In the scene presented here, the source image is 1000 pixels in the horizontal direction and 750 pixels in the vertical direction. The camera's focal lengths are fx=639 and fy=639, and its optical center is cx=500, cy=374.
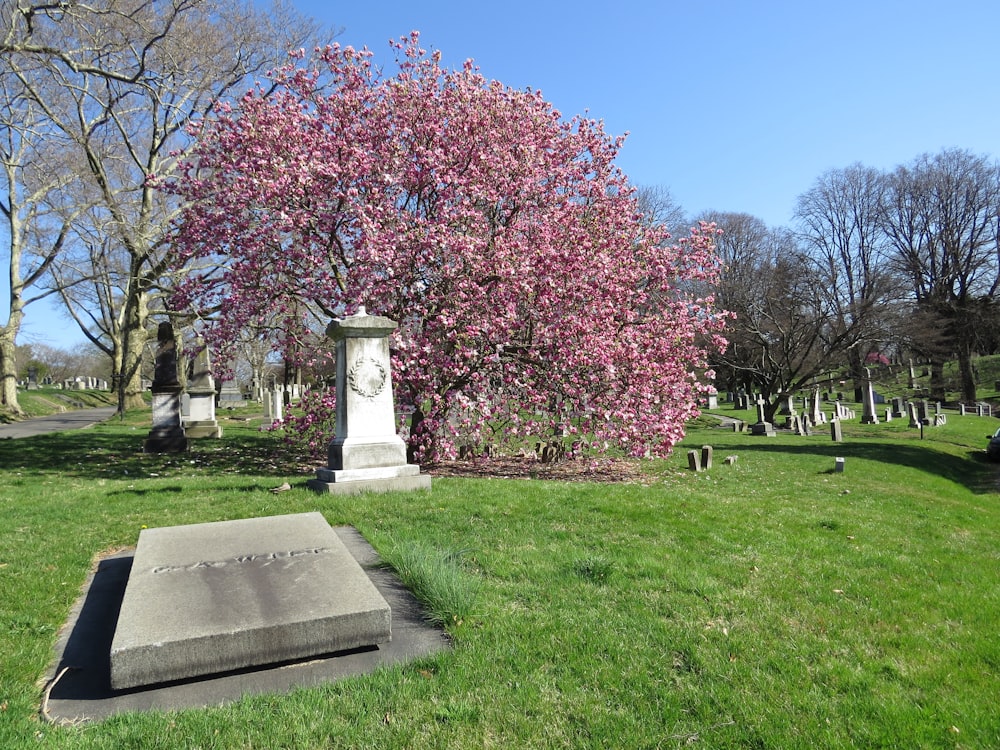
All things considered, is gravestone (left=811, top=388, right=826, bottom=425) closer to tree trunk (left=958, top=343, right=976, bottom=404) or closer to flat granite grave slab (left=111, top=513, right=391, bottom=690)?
tree trunk (left=958, top=343, right=976, bottom=404)

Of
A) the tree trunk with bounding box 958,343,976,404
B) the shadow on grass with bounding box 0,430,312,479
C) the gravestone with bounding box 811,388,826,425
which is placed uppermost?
the tree trunk with bounding box 958,343,976,404

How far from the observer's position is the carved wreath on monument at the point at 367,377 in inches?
356

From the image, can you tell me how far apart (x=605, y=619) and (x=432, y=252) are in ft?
29.4

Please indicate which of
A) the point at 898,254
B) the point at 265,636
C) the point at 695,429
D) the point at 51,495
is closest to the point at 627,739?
the point at 265,636

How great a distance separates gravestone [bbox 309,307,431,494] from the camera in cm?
858

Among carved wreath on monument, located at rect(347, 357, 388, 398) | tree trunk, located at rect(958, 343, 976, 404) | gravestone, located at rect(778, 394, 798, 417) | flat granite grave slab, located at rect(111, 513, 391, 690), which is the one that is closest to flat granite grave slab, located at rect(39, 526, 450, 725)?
flat granite grave slab, located at rect(111, 513, 391, 690)

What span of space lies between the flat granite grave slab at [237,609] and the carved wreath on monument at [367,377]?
419cm

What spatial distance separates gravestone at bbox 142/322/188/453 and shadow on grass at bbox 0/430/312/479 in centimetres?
50

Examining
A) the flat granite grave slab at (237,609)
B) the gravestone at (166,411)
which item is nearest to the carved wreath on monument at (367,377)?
the flat granite grave slab at (237,609)

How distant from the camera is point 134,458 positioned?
49.1ft

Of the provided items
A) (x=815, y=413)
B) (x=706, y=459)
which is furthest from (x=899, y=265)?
(x=706, y=459)

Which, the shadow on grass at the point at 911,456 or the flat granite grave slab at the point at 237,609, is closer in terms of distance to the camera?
the flat granite grave slab at the point at 237,609

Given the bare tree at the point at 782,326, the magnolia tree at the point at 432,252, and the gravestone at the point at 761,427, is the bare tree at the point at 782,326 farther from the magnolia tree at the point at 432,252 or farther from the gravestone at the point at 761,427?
the magnolia tree at the point at 432,252

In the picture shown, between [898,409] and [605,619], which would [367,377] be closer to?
[605,619]
